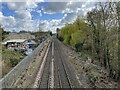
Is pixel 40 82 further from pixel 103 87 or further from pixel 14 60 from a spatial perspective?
pixel 14 60

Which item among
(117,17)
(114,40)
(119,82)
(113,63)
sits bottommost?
(119,82)

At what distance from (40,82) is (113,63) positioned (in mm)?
6515

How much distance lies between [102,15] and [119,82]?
11616 millimetres

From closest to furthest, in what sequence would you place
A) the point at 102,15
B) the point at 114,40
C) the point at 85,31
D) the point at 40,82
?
the point at 40,82, the point at 114,40, the point at 102,15, the point at 85,31

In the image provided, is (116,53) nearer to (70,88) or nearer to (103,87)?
(103,87)

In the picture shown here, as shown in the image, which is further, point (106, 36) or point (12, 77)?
point (106, 36)

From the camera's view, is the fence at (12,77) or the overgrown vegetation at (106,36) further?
the overgrown vegetation at (106,36)

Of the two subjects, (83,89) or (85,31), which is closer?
(83,89)

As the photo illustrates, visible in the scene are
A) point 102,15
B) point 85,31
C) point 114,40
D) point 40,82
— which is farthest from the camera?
point 85,31

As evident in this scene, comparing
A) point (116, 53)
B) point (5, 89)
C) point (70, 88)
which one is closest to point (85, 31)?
point (116, 53)

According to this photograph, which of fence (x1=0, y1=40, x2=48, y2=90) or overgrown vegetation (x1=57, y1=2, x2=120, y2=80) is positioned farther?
overgrown vegetation (x1=57, y1=2, x2=120, y2=80)

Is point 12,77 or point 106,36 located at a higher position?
point 106,36

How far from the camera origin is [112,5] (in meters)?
25.0

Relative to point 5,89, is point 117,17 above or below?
above
